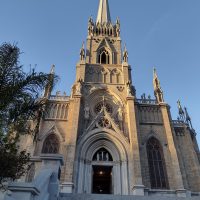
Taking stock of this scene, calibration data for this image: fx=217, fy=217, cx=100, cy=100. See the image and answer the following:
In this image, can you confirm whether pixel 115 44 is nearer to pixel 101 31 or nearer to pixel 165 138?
pixel 101 31

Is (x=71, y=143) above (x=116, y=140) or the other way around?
the other way around

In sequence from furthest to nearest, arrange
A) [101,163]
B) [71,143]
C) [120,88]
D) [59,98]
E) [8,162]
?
1. [120,88]
2. [59,98]
3. [101,163]
4. [71,143]
5. [8,162]

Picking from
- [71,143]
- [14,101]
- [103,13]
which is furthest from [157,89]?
[103,13]

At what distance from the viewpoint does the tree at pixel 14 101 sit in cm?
580

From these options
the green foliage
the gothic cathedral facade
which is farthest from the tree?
the gothic cathedral facade

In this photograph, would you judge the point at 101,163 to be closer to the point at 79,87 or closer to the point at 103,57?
the point at 79,87

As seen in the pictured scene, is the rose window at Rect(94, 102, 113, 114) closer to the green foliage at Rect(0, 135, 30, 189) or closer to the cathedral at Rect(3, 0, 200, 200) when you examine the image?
the cathedral at Rect(3, 0, 200, 200)

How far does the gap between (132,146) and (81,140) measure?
4.33 meters

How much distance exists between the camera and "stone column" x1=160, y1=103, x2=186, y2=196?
54.7 feet

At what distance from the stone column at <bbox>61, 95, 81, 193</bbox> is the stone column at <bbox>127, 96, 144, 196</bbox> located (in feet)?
15.2

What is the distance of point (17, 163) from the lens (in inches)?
223

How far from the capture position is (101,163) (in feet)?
59.8

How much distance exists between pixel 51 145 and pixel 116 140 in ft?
18.7

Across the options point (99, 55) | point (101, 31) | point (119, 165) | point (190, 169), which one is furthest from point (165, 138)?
point (101, 31)
